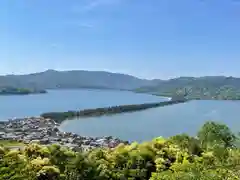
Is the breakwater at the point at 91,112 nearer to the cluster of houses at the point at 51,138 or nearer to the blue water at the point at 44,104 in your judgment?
the cluster of houses at the point at 51,138

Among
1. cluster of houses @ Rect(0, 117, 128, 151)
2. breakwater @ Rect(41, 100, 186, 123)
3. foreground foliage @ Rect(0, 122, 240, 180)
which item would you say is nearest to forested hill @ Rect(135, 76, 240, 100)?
breakwater @ Rect(41, 100, 186, 123)

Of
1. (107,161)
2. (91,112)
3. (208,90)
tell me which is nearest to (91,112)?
(91,112)

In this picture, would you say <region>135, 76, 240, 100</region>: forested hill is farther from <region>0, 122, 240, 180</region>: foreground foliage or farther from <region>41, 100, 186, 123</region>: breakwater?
<region>0, 122, 240, 180</region>: foreground foliage

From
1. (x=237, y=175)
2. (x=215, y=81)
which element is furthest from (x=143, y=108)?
(x=215, y=81)

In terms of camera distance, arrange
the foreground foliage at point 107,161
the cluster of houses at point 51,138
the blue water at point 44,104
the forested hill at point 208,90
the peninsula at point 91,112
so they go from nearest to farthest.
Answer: the foreground foliage at point 107,161
the cluster of houses at point 51,138
the peninsula at point 91,112
the blue water at point 44,104
the forested hill at point 208,90

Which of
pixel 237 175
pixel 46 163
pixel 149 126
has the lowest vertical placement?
pixel 149 126

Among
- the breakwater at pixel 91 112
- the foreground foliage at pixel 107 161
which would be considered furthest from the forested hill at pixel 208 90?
the foreground foliage at pixel 107 161

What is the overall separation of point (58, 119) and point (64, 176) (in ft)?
191

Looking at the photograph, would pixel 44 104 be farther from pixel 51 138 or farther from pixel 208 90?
pixel 208 90

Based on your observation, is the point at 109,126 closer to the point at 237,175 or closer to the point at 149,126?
the point at 149,126

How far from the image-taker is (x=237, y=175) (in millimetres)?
5484

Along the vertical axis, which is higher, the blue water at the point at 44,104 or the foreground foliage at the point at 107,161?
the foreground foliage at the point at 107,161

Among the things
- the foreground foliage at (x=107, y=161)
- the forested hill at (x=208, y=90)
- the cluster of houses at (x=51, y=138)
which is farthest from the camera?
the forested hill at (x=208, y=90)

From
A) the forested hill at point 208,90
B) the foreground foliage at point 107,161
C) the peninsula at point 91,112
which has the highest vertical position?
the forested hill at point 208,90
